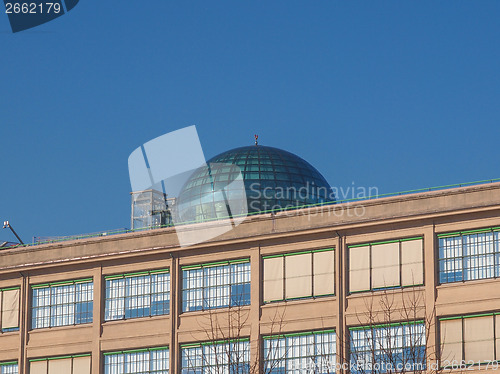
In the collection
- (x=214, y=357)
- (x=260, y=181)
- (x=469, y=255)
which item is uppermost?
(x=260, y=181)

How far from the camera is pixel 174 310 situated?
67750 mm

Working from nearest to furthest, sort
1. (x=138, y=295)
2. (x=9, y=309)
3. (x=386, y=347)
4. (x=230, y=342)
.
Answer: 1. (x=386, y=347)
2. (x=230, y=342)
3. (x=138, y=295)
4. (x=9, y=309)

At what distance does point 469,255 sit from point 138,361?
19059 millimetres

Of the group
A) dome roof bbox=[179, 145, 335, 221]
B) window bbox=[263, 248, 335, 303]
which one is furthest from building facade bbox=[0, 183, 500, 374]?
dome roof bbox=[179, 145, 335, 221]

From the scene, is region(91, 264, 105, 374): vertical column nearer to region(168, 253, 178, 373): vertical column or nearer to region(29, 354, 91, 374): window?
region(29, 354, 91, 374): window

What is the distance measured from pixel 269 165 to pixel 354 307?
20.9 meters

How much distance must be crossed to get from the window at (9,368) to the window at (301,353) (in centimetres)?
1546

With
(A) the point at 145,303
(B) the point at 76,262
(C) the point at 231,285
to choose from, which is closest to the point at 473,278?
(C) the point at 231,285

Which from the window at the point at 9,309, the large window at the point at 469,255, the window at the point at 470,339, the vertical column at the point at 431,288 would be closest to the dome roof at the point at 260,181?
the window at the point at 9,309

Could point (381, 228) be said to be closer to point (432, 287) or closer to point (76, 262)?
point (432, 287)

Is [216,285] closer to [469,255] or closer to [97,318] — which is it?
[97,318]

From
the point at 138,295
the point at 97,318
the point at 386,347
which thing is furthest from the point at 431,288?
the point at 97,318

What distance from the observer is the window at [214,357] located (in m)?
65.0

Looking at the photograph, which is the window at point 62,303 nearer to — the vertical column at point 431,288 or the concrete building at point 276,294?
the concrete building at point 276,294
